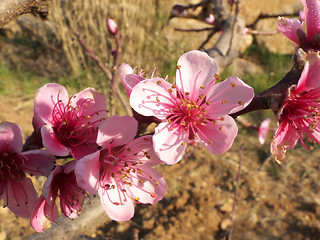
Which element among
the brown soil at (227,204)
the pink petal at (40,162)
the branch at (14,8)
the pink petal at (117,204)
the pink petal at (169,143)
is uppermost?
the branch at (14,8)

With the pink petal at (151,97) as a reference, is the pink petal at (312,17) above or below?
above

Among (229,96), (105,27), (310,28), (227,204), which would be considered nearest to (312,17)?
(310,28)

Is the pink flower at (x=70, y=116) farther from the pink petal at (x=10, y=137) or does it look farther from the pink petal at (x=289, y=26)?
the pink petal at (x=289, y=26)

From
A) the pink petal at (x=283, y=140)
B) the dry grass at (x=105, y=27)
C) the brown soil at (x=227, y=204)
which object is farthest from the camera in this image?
the dry grass at (x=105, y=27)

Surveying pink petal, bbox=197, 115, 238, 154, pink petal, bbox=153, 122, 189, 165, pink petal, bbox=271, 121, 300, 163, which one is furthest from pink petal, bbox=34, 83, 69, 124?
pink petal, bbox=271, 121, 300, 163

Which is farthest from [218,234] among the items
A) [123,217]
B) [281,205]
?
[123,217]

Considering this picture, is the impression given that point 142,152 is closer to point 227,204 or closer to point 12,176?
point 12,176

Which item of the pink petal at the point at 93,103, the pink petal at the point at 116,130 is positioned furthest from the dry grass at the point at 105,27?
the pink petal at the point at 116,130
